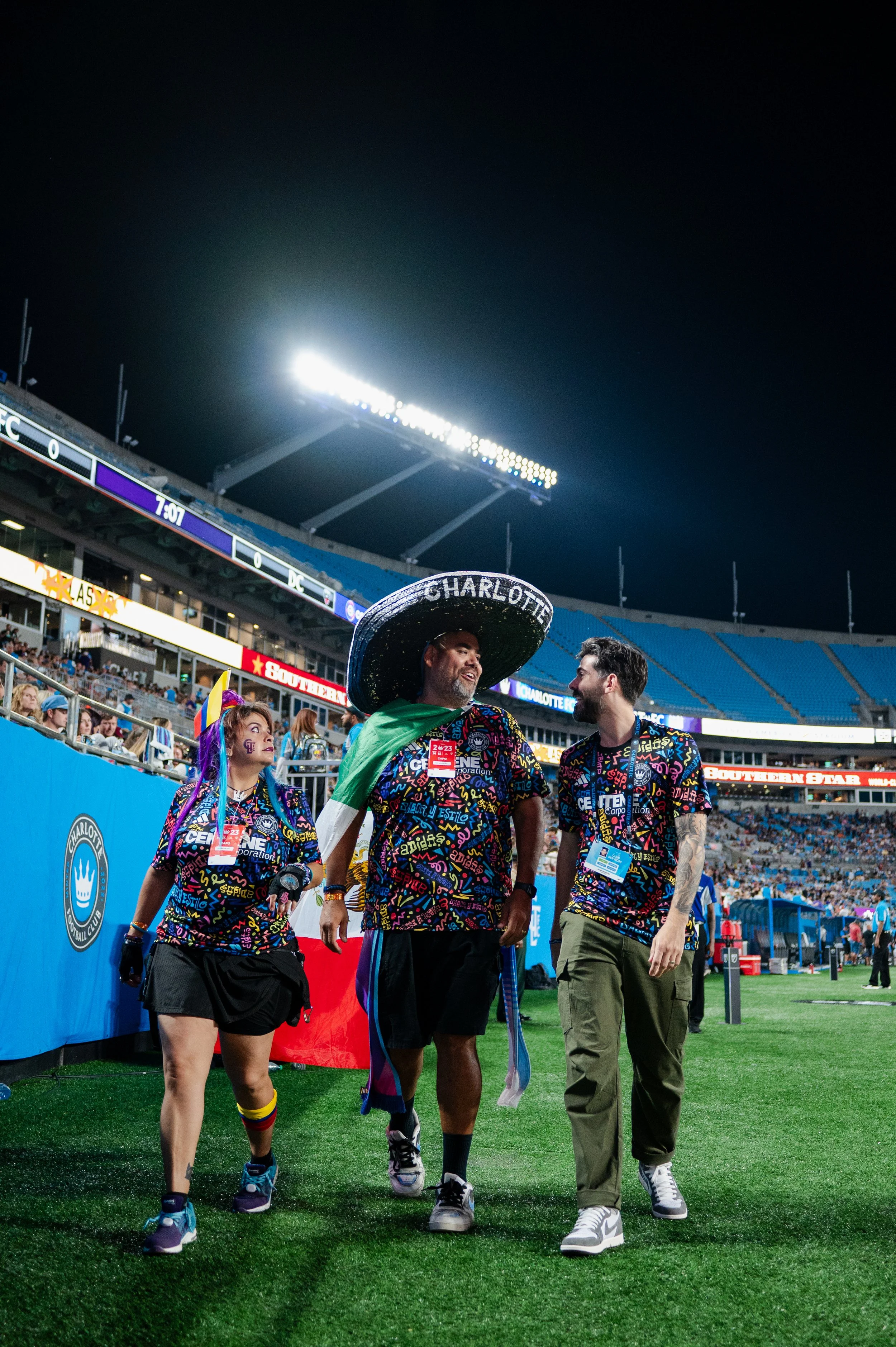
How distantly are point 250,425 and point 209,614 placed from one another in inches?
477

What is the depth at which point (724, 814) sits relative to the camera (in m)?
48.3

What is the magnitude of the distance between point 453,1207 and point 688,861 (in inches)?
49.2

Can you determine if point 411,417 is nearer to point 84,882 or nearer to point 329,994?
point 84,882

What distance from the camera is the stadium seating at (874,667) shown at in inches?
2135

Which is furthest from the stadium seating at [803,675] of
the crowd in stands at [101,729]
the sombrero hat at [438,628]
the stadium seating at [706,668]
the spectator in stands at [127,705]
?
the sombrero hat at [438,628]

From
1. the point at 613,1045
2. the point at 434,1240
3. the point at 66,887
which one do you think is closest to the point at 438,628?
the point at 613,1045

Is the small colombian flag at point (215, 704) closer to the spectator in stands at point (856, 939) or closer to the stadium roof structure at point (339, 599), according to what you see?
the stadium roof structure at point (339, 599)

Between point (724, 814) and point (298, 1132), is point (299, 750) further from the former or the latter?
point (724, 814)

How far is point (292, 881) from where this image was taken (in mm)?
3279


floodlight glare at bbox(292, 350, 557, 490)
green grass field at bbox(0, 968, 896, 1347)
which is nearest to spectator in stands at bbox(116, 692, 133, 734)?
green grass field at bbox(0, 968, 896, 1347)

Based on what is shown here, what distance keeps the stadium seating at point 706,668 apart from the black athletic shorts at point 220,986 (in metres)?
48.0

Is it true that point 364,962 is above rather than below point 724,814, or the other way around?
below

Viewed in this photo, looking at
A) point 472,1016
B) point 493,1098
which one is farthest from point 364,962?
point 493,1098

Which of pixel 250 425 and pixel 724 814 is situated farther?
pixel 724 814
